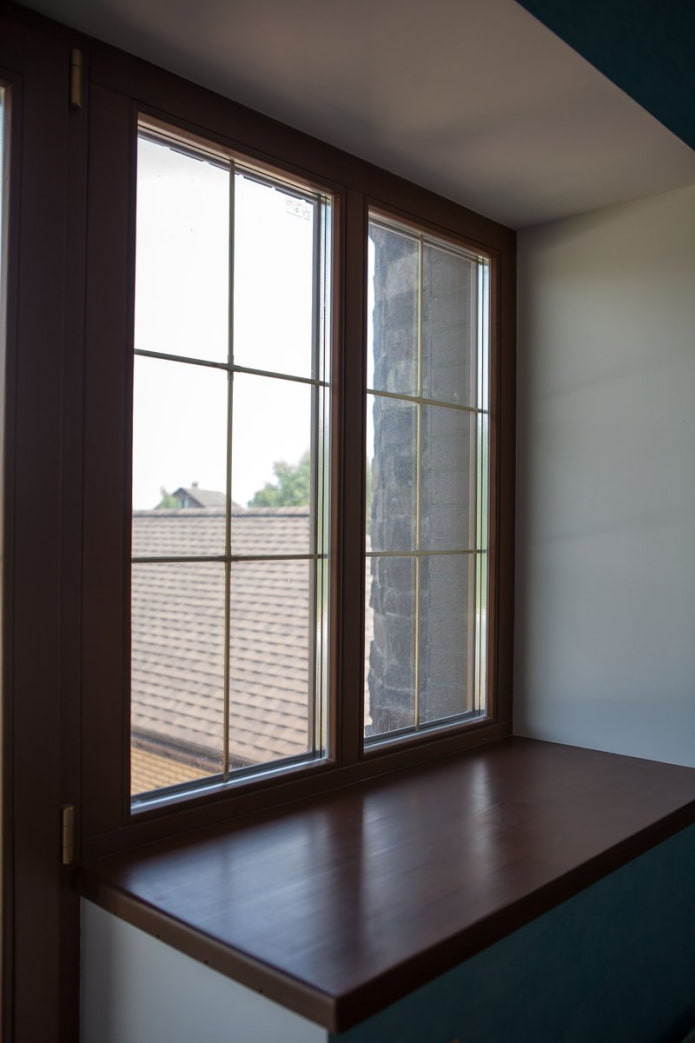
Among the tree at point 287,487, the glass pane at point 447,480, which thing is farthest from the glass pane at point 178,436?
the glass pane at point 447,480

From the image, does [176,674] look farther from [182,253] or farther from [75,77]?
[75,77]

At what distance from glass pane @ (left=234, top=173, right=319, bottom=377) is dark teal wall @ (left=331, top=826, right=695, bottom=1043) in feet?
4.05

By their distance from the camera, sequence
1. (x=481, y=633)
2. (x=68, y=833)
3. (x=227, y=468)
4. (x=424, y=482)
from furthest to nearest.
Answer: (x=481, y=633), (x=424, y=482), (x=227, y=468), (x=68, y=833)

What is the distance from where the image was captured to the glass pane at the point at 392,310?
2305 mm

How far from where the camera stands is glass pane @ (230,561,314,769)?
1.95 metres

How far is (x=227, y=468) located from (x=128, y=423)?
29cm

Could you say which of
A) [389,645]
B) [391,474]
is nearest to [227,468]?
[391,474]

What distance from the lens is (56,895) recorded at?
1.60 meters

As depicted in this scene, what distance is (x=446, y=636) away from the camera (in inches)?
101

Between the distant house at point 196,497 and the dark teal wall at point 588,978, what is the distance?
0.94m

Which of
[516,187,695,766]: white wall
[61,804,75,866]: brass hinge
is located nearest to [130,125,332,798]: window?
[61,804,75,866]: brass hinge

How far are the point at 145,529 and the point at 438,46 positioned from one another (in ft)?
3.71

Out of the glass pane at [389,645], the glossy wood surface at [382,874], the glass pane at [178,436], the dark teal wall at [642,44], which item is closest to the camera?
the glossy wood surface at [382,874]

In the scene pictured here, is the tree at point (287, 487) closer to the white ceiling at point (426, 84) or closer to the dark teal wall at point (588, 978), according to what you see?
the white ceiling at point (426, 84)
